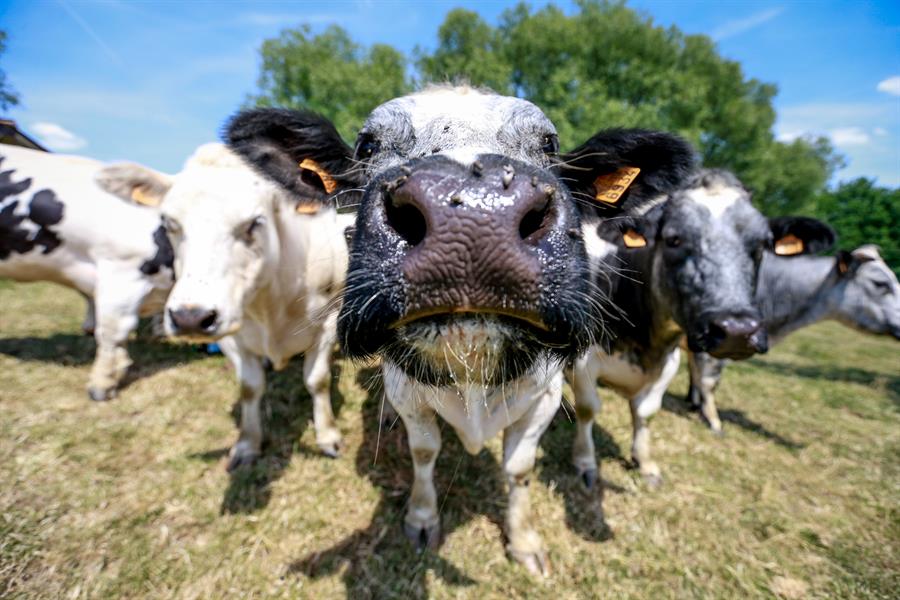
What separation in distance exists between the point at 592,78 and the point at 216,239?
85.4ft

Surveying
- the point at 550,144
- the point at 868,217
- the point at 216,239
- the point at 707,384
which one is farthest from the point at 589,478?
the point at 868,217

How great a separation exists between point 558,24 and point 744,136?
1342 cm

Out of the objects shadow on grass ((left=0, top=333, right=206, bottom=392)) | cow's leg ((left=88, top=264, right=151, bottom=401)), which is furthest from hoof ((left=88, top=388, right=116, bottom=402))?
shadow on grass ((left=0, top=333, right=206, bottom=392))

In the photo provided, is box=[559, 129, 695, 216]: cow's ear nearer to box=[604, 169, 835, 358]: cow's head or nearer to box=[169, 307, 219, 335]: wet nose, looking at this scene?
box=[604, 169, 835, 358]: cow's head

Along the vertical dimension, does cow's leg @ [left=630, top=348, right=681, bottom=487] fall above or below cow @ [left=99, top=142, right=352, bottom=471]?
below

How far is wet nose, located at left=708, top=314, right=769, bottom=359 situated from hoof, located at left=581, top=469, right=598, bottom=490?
1.61 metres

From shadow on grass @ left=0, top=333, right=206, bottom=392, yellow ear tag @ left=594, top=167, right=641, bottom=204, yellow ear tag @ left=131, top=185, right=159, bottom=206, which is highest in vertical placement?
yellow ear tag @ left=594, top=167, right=641, bottom=204

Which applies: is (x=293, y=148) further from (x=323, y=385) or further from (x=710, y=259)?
(x=710, y=259)

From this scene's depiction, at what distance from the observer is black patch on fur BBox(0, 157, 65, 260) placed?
4.50m

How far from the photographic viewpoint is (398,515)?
9.86ft

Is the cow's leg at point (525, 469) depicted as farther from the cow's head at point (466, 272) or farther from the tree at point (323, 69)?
the tree at point (323, 69)

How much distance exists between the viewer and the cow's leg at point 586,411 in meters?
3.47

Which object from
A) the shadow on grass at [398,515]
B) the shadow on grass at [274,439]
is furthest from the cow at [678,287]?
the shadow on grass at [274,439]

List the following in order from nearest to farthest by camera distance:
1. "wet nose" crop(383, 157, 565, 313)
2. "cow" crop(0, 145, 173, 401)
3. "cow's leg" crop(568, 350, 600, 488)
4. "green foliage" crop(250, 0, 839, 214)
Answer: "wet nose" crop(383, 157, 565, 313) < "cow's leg" crop(568, 350, 600, 488) < "cow" crop(0, 145, 173, 401) < "green foliage" crop(250, 0, 839, 214)
